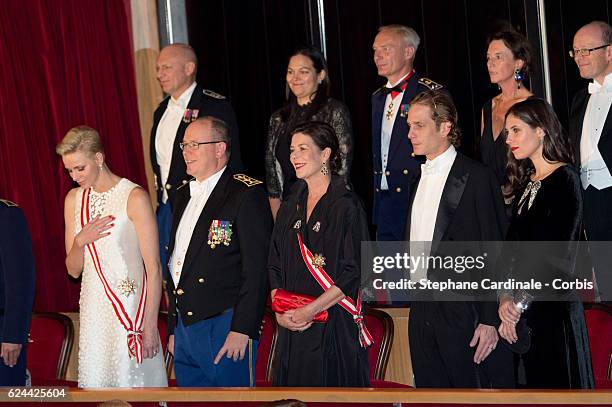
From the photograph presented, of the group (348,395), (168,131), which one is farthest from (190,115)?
(348,395)

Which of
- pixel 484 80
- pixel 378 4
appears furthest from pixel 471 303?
pixel 378 4

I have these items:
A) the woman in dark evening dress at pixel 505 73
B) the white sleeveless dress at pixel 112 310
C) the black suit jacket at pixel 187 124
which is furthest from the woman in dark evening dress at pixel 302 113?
the white sleeveless dress at pixel 112 310

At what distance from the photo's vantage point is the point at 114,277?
4.35 meters

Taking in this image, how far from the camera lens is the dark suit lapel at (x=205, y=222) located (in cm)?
425

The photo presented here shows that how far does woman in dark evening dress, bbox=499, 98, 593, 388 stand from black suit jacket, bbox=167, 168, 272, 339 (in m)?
0.94

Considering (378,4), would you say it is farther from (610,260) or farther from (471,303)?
(471,303)

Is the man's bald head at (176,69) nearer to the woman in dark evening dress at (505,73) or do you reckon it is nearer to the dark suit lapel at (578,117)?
the woman in dark evening dress at (505,73)

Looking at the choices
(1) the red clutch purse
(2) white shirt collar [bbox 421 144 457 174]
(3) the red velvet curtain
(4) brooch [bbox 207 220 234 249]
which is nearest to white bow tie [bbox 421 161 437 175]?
(2) white shirt collar [bbox 421 144 457 174]

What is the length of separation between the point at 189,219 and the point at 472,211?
113cm

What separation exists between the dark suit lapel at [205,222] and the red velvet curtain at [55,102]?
2.24 m

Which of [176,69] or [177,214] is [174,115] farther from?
[177,214]

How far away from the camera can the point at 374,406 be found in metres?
3.32

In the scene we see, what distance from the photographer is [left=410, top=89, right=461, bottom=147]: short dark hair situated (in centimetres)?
406

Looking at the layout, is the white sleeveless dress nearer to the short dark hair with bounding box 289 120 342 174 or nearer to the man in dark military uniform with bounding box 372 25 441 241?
the short dark hair with bounding box 289 120 342 174
